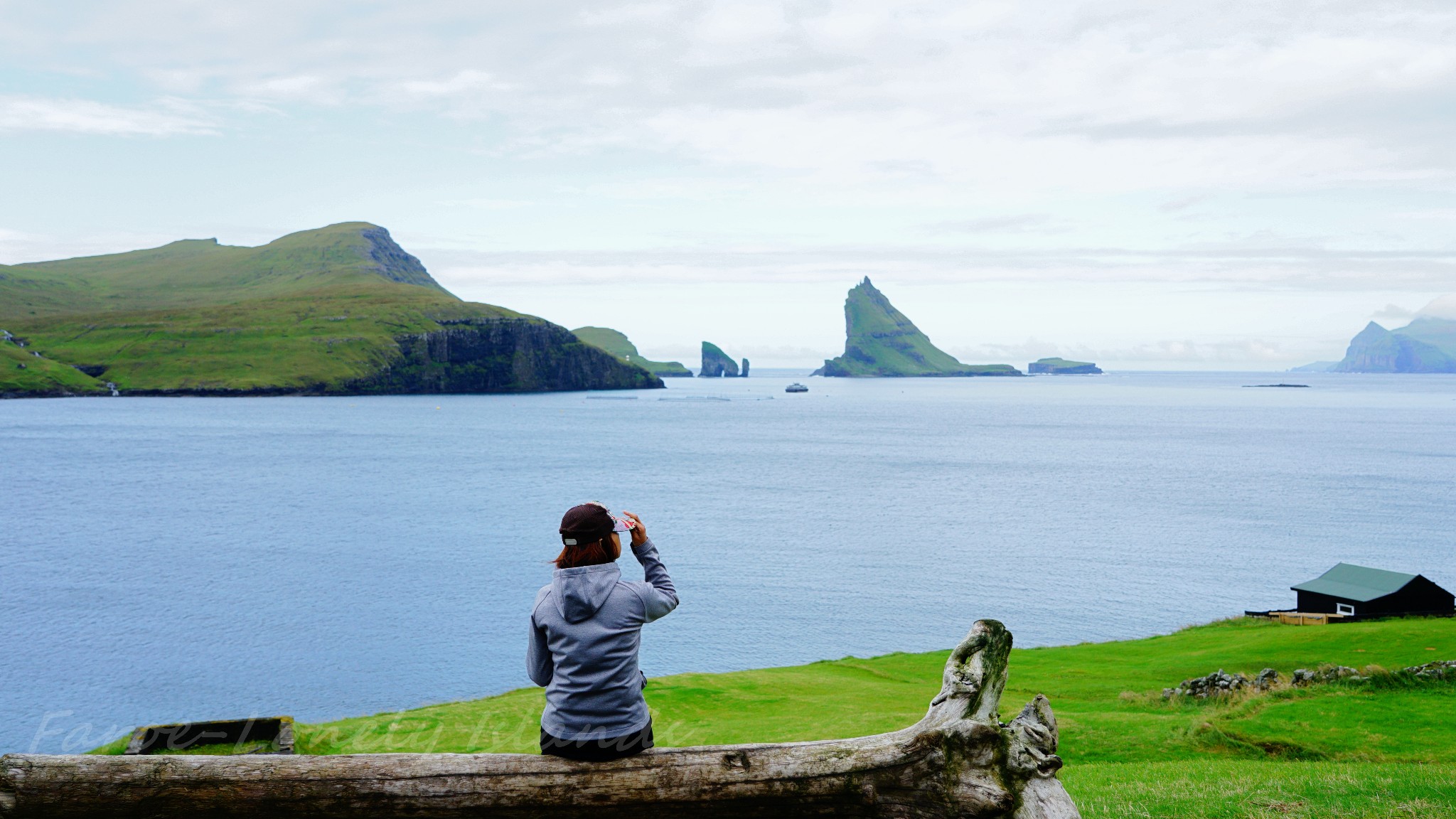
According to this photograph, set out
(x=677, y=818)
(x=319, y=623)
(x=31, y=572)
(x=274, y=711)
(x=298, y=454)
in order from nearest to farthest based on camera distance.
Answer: (x=677, y=818) < (x=274, y=711) < (x=319, y=623) < (x=31, y=572) < (x=298, y=454)

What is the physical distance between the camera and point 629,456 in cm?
15688

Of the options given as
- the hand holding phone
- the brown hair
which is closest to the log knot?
the hand holding phone

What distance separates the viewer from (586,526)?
767cm

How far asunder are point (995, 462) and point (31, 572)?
129 m

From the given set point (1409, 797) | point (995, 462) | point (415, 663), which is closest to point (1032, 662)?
point (1409, 797)

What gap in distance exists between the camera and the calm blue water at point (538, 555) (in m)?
53.9

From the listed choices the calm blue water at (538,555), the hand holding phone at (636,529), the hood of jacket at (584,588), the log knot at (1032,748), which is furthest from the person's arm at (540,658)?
the calm blue water at (538,555)

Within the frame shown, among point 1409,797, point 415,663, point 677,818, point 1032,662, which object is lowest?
point 415,663

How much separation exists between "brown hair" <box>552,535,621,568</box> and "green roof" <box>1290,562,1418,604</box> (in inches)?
2085

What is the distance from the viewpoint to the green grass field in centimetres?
1383

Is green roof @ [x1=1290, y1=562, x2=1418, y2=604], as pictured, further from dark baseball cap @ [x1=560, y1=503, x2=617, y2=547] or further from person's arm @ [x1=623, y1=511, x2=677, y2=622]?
dark baseball cap @ [x1=560, y1=503, x2=617, y2=547]

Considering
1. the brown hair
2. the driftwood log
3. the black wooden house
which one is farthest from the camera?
the black wooden house

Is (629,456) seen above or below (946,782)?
below

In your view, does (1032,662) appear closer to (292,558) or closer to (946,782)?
(946,782)
